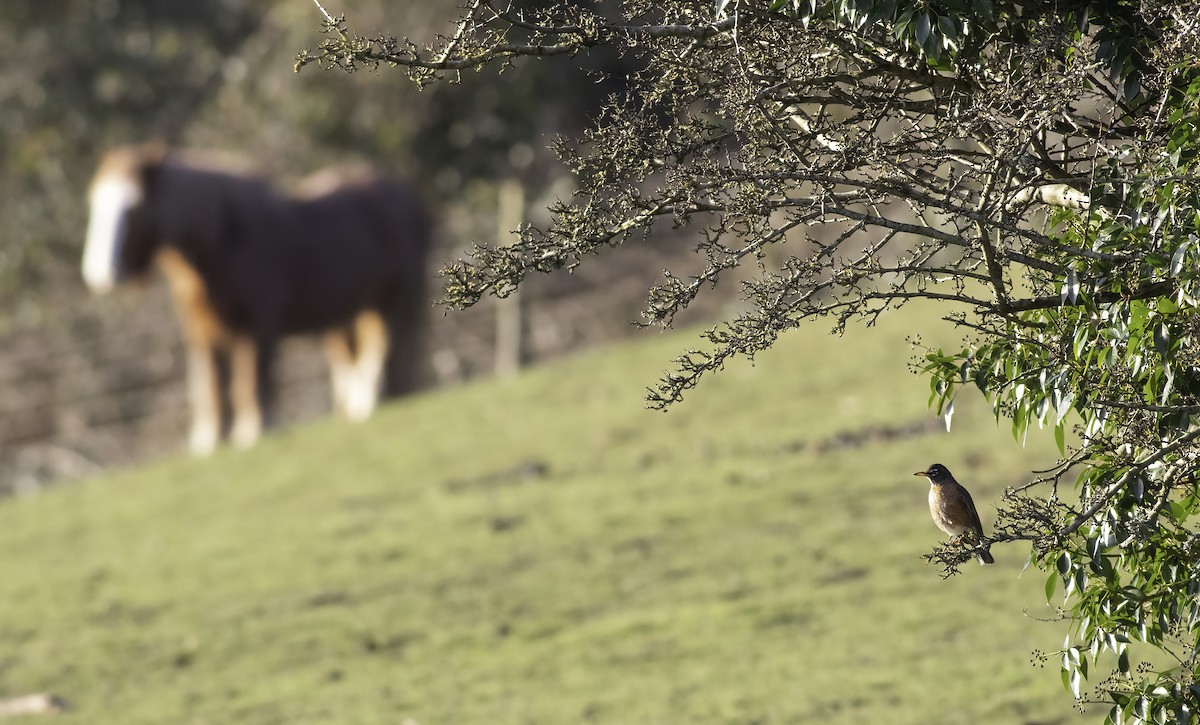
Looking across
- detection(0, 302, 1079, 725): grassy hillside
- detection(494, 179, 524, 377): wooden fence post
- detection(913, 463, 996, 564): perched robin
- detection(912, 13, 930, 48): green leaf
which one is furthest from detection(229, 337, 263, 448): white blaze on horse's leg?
detection(912, 13, 930, 48): green leaf

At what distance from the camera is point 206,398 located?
1619cm

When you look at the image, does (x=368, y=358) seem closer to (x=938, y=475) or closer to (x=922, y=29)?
(x=938, y=475)

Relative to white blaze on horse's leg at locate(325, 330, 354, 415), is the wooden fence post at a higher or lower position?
higher

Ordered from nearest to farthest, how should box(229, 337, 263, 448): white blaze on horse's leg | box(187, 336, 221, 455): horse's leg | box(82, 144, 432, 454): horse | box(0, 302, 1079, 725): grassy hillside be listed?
box(0, 302, 1079, 725): grassy hillside, box(82, 144, 432, 454): horse, box(229, 337, 263, 448): white blaze on horse's leg, box(187, 336, 221, 455): horse's leg

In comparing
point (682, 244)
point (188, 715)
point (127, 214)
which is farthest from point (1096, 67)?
point (682, 244)

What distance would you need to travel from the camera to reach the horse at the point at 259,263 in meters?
15.1

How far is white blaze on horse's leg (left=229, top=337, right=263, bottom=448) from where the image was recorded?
51.6 feet

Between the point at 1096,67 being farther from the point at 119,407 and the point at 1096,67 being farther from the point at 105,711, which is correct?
the point at 119,407

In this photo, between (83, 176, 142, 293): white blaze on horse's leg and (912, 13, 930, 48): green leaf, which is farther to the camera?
(83, 176, 142, 293): white blaze on horse's leg

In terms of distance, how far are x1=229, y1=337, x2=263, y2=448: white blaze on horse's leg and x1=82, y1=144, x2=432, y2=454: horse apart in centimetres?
1

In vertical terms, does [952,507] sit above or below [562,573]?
below

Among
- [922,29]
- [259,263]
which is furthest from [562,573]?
[259,263]

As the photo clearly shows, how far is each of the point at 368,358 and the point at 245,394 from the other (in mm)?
1718

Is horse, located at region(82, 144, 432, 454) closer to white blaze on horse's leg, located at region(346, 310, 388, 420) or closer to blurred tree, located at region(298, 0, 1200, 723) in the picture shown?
white blaze on horse's leg, located at region(346, 310, 388, 420)
